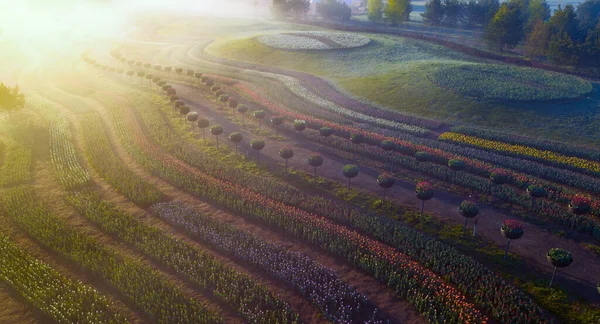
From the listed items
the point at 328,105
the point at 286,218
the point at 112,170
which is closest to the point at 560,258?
the point at 286,218

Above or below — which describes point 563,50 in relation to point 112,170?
above

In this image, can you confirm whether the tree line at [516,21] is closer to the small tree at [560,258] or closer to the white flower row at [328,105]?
the white flower row at [328,105]

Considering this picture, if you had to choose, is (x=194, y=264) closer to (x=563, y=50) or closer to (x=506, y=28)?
(x=563, y=50)

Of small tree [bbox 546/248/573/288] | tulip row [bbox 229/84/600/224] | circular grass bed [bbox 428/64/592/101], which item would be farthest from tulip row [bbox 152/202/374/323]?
circular grass bed [bbox 428/64/592/101]

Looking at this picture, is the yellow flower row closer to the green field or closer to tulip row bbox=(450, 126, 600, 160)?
tulip row bbox=(450, 126, 600, 160)

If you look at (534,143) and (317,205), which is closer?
(317,205)

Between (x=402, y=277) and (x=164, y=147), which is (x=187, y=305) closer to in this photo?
(x=402, y=277)
